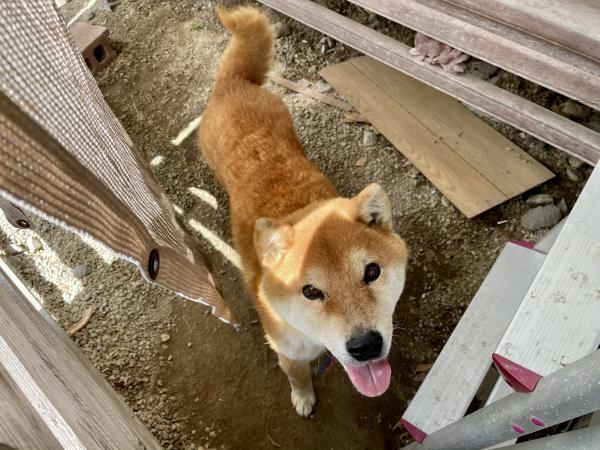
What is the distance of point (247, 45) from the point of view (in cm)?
295

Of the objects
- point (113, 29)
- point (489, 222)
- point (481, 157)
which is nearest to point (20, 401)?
point (489, 222)

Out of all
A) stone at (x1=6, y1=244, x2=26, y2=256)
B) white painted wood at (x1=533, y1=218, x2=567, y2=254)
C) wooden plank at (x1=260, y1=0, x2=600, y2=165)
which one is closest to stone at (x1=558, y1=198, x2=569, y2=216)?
wooden plank at (x1=260, y1=0, x2=600, y2=165)

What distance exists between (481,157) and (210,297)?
253 cm

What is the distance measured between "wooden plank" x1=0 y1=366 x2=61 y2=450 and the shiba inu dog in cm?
101

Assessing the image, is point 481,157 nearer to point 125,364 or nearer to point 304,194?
point 304,194

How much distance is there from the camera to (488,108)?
3027 mm

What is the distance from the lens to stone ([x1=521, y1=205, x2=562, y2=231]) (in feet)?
9.94

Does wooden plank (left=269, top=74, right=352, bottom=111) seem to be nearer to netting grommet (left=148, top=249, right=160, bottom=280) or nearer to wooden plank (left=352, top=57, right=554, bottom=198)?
wooden plank (left=352, top=57, right=554, bottom=198)

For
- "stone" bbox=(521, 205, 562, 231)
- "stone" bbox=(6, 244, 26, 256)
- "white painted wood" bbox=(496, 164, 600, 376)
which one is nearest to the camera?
"white painted wood" bbox=(496, 164, 600, 376)

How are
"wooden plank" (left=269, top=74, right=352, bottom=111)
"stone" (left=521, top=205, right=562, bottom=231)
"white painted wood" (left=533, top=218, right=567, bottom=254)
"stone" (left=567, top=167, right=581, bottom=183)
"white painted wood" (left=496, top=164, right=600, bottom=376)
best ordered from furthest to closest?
"wooden plank" (left=269, top=74, right=352, bottom=111) < "stone" (left=567, top=167, right=581, bottom=183) < "stone" (left=521, top=205, right=562, bottom=231) < "white painted wood" (left=533, top=218, right=567, bottom=254) < "white painted wood" (left=496, top=164, right=600, bottom=376)

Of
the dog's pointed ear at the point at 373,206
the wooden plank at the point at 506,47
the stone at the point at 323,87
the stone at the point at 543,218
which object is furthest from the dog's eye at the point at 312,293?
the stone at the point at 323,87

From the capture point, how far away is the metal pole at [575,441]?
0.88m

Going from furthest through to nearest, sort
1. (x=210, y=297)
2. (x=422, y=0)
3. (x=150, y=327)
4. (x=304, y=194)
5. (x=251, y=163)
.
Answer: (x=150, y=327)
(x=422, y=0)
(x=251, y=163)
(x=304, y=194)
(x=210, y=297)

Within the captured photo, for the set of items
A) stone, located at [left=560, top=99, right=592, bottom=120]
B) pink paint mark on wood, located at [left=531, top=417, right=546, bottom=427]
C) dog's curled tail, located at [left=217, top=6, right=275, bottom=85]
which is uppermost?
dog's curled tail, located at [left=217, top=6, right=275, bottom=85]
